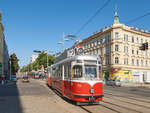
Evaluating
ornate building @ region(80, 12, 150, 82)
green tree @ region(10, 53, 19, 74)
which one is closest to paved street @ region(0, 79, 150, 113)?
ornate building @ region(80, 12, 150, 82)

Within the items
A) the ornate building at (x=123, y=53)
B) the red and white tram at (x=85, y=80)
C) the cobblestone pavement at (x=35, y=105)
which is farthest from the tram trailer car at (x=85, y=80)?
the ornate building at (x=123, y=53)

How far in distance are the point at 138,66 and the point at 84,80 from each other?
138 ft

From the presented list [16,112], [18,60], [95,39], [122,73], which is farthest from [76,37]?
[18,60]

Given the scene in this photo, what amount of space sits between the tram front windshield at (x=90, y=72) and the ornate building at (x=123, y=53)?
34648 mm

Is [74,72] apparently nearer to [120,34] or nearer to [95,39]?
[120,34]

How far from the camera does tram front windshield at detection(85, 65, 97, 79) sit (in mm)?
10113

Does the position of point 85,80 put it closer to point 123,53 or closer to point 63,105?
point 63,105

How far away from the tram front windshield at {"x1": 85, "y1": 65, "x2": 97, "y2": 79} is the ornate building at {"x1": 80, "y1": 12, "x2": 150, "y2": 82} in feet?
114

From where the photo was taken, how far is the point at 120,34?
4491 centimetres

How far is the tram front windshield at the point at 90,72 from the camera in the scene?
33.2 ft

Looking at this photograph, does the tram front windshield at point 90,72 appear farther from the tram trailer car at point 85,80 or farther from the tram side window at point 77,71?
the tram side window at point 77,71

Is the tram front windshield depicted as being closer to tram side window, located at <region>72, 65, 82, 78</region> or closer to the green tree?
tram side window, located at <region>72, 65, 82, 78</region>

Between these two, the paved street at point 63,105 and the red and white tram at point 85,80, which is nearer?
the paved street at point 63,105

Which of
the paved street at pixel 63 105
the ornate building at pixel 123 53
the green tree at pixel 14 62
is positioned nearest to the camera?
the paved street at pixel 63 105
